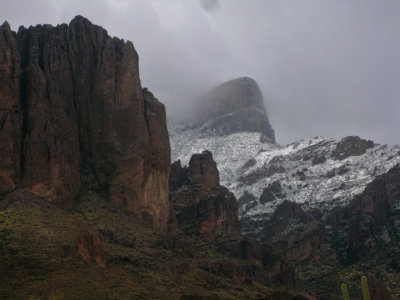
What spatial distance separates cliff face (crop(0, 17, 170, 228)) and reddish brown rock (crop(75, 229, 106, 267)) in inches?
950

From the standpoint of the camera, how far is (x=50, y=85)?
138m

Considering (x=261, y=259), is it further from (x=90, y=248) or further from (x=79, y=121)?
(x=90, y=248)

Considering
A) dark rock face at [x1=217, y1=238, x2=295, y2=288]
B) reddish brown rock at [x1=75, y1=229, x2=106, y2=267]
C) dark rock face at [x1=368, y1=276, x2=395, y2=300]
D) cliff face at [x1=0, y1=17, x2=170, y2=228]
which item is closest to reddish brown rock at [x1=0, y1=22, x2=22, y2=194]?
cliff face at [x1=0, y1=17, x2=170, y2=228]

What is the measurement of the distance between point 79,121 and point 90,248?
54570 millimetres

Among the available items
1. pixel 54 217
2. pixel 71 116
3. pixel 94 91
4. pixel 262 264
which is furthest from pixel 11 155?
pixel 262 264

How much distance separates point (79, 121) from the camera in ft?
493

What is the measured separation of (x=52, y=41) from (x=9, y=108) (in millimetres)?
31821

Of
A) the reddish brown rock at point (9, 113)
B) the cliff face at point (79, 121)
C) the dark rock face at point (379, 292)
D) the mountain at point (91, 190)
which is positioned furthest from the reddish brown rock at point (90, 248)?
the dark rock face at point (379, 292)

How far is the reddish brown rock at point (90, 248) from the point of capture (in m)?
101

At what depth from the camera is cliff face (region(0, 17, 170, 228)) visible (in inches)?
4990

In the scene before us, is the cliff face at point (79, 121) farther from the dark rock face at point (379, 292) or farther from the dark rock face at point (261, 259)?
the dark rock face at point (379, 292)

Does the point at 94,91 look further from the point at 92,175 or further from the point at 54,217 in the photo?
the point at 54,217

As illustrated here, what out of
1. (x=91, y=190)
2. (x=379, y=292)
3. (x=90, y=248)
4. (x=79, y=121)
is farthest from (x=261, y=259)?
(x=90, y=248)

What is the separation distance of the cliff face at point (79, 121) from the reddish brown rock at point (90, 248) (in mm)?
24118
